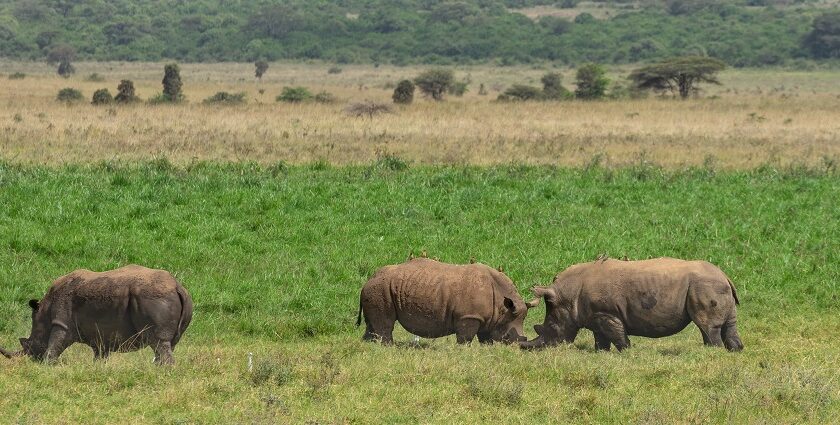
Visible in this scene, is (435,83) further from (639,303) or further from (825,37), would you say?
(825,37)

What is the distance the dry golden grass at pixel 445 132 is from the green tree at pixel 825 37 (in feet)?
151

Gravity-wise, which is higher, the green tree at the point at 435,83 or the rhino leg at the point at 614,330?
the rhino leg at the point at 614,330

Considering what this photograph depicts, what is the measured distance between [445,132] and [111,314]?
24.3m

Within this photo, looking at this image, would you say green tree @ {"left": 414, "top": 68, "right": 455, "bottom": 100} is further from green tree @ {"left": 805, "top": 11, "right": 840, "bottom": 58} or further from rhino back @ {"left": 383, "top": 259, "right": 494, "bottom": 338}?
rhino back @ {"left": 383, "top": 259, "right": 494, "bottom": 338}

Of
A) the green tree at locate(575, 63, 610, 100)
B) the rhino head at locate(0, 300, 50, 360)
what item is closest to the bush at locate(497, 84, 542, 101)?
the green tree at locate(575, 63, 610, 100)

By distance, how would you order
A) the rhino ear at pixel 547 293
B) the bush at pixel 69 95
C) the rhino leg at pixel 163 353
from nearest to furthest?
the rhino leg at pixel 163 353
the rhino ear at pixel 547 293
the bush at pixel 69 95

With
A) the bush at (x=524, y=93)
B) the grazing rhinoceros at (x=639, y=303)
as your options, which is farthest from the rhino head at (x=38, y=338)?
the bush at (x=524, y=93)

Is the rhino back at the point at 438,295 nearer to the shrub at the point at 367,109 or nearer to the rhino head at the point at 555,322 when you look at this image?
the rhino head at the point at 555,322

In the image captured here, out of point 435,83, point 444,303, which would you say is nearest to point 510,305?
point 444,303

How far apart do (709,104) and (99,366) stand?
41.5m

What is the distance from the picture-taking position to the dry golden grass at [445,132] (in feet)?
95.6

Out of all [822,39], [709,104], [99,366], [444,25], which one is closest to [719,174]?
[99,366]

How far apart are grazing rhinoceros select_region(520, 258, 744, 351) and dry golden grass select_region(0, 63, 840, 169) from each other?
14.6 m

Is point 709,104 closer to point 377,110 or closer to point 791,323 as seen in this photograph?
point 377,110
